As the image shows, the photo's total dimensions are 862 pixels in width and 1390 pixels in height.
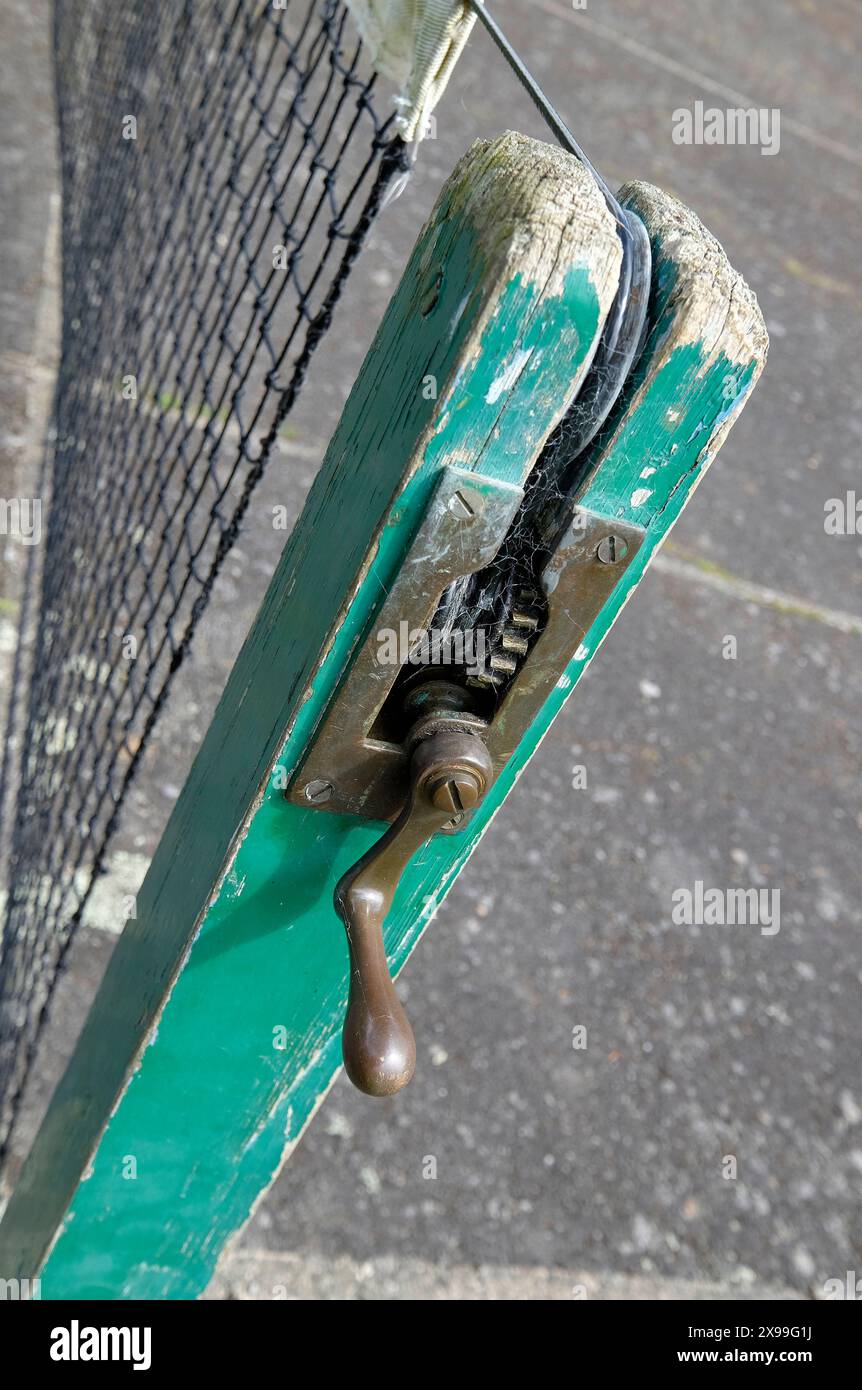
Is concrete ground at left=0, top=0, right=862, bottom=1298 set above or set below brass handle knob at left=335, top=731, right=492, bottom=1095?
below

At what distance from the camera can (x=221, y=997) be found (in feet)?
3.42

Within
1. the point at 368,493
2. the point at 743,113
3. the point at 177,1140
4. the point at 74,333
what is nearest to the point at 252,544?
the point at 74,333

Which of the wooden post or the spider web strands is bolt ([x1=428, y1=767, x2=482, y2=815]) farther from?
the spider web strands

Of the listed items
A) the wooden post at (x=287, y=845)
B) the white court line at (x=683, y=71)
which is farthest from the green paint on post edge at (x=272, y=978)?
the white court line at (x=683, y=71)

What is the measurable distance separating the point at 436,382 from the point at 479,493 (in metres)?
0.07

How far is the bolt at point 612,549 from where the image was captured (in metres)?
0.78

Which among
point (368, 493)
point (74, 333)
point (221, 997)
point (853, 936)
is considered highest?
point (368, 493)

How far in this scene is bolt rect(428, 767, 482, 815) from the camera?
83 cm

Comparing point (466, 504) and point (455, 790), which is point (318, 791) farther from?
point (466, 504)

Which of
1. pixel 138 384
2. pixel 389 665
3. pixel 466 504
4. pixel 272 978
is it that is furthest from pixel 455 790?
pixel 138 384

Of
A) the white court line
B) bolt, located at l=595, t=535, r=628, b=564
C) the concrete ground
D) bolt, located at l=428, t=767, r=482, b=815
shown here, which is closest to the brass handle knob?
bolt, located at l=428, t=767, r=482, b=815

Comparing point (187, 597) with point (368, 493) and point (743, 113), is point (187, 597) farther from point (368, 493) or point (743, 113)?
point (743, 113)

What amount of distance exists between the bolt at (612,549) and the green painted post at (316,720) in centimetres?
2

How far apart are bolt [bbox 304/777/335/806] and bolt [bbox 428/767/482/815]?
0.29ft
